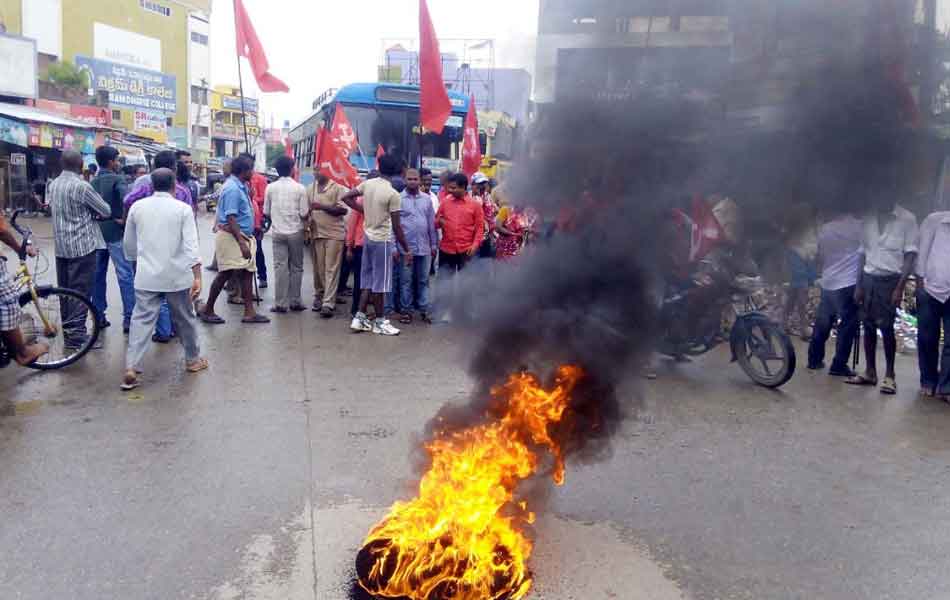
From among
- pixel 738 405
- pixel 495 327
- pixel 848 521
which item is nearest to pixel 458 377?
pixel 738 405

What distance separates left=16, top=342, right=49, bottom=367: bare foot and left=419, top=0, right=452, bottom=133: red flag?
14.7ft

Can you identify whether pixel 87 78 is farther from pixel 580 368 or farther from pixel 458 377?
pixel 580 368

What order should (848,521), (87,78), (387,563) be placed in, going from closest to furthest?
(387,563)
(848,521)
(87,78)

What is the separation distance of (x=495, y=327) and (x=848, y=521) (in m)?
Result: 2.17

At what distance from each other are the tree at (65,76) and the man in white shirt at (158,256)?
31584 mm

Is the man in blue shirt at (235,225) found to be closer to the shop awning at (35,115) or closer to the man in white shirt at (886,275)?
the man in white shirt at (886,275)

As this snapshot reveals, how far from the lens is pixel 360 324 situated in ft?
26.7

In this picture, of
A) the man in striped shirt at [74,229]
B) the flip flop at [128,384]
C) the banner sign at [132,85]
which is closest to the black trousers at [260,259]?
the man in striped shirt at [74,229]

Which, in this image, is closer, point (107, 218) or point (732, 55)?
point (732, 55)

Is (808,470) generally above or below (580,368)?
below

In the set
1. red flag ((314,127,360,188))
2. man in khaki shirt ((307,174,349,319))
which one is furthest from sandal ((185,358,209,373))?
red flag ((314,127,360,188))

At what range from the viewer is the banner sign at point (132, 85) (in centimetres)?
3544

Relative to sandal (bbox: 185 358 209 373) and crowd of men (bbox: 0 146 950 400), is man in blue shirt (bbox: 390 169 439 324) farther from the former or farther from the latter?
sandal (bbox: 185 358 209 373)

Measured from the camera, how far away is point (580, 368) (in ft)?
12.0
